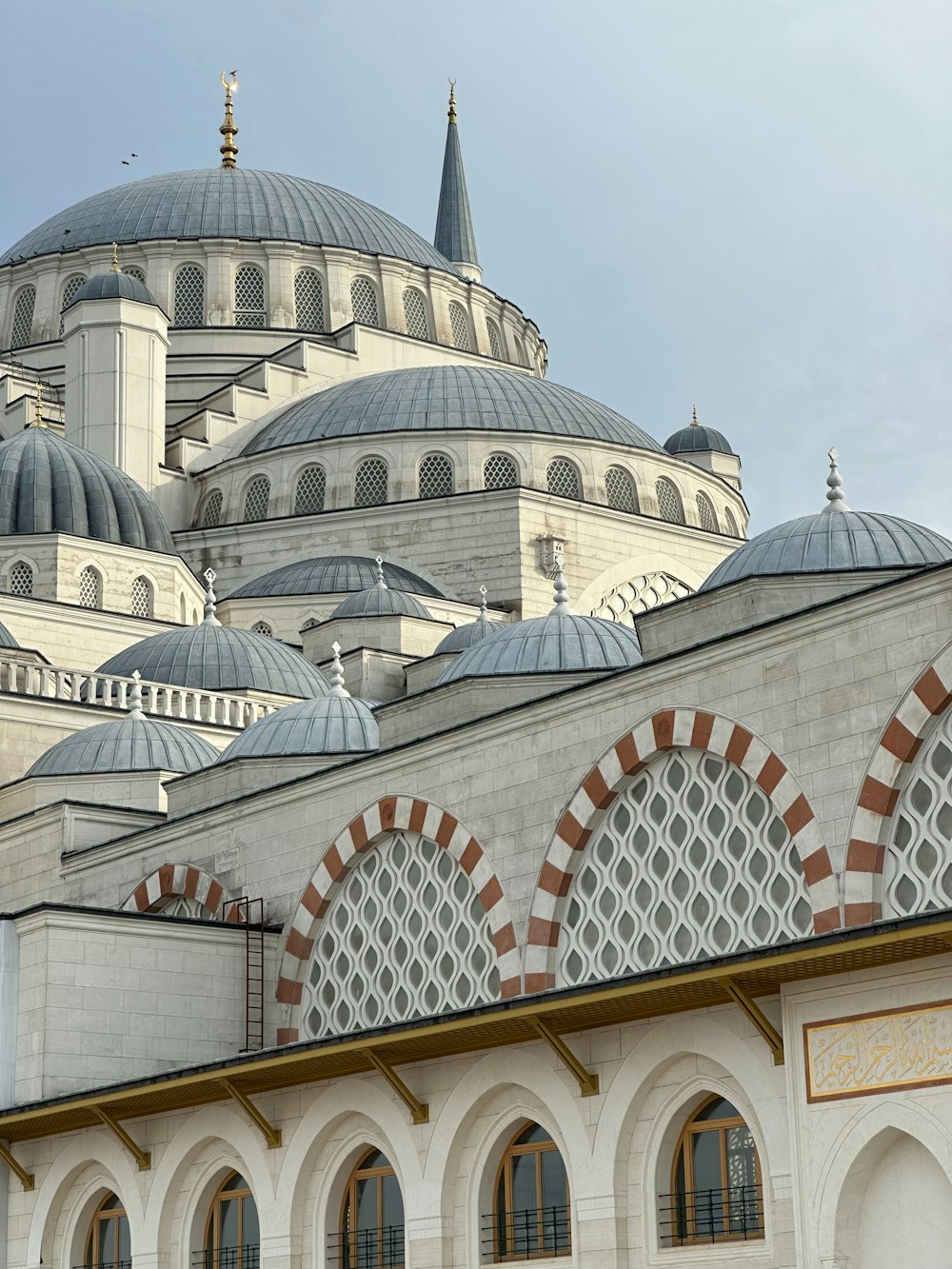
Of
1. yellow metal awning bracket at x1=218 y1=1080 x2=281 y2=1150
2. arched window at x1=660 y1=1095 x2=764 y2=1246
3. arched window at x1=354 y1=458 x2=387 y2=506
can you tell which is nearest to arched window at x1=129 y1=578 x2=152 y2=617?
arched window at x1=354 y1=458 x2=387 y2=506

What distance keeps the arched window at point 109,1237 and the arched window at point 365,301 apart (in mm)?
26807

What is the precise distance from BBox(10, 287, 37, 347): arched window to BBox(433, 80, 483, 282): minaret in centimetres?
1164

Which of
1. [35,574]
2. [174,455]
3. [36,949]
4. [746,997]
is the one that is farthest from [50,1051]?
[174,455]

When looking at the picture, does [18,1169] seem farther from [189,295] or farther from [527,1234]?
[189,295]

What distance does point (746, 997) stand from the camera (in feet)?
41.7

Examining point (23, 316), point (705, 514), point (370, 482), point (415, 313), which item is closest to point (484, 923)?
point (370, 482)

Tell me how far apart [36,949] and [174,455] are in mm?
20676

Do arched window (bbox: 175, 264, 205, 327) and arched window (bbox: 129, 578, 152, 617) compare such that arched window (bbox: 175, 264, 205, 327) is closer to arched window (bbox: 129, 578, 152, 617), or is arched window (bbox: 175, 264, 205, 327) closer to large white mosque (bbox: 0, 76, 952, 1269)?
large white mosque (bbox: 0, 76, 952, 1269)

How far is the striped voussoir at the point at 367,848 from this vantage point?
57.9 ft

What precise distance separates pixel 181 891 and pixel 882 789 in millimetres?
8826

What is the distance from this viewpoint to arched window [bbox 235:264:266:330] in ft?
138

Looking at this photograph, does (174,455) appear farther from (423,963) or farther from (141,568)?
(423,963)

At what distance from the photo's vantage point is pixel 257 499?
3647cm

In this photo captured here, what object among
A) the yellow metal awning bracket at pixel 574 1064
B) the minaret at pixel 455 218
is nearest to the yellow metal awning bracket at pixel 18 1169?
the yellow metal awning bracket at pixel 574 1064
